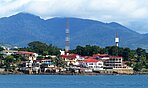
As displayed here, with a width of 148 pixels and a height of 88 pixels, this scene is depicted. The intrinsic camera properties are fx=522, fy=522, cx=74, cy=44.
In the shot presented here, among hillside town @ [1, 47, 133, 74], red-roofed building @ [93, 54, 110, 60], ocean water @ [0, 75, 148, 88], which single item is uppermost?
red-roofed building @ [93, 54, 110, 60]

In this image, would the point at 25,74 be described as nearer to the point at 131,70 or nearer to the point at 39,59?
the point at 39,59

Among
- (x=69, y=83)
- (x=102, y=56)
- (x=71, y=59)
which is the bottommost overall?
(x=69, y=83)

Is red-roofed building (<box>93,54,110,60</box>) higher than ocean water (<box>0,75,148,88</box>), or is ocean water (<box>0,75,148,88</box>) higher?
red-roofed building (<box>93,54,110,60</box>)

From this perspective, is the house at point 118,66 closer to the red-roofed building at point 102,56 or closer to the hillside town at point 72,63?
the hillside town at point 72,63

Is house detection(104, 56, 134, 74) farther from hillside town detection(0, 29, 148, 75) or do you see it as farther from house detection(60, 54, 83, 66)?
house detection(60, 54, 83, 66)

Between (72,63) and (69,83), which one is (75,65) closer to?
(72,63)

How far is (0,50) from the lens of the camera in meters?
124

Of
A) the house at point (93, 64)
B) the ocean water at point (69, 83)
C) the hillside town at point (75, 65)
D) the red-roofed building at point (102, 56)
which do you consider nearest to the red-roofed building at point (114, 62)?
the hillside town at point (75, 65)

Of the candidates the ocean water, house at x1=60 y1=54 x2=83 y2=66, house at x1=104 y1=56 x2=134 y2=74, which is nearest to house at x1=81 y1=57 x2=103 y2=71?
house at x1=104 y1=56 x2=134 y2=74

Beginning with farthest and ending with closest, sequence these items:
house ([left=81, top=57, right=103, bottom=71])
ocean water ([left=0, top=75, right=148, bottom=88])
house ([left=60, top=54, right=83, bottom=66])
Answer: house ([left=60, top=54, right=83, bottom=66]) → house ([left=81, top=57, right=103, bottom=71]) → ocean water ([left=0, top=75, right=148, bottom=88])


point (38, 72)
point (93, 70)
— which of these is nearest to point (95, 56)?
point (93, 70)

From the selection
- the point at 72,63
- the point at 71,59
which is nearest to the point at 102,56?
the point at 71,59

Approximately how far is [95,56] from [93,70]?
26.3 ft

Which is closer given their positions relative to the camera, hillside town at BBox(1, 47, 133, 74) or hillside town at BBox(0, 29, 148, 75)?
hillside town at BBox(0, 29, 148, 75)
